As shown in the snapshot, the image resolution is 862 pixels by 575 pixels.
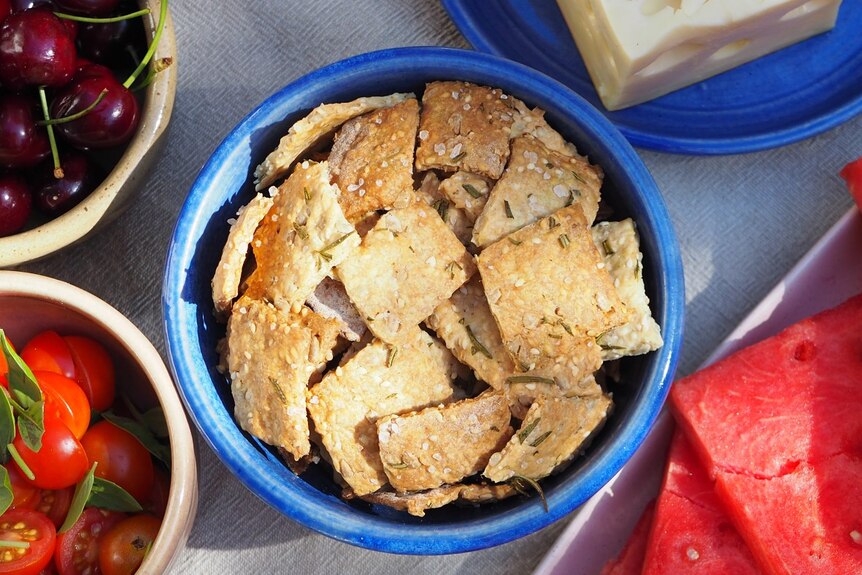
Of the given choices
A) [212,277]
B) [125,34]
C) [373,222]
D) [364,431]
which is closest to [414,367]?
[364,431]

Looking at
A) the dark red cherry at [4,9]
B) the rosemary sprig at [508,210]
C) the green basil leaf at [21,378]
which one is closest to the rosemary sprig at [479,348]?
the rosemary sprig at [508,210]

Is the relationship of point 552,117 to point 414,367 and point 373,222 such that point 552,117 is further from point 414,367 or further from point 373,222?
point 414,367

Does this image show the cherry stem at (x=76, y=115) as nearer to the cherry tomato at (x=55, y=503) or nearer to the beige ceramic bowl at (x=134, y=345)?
the beige ceramic bowl at (x=134, y=345)

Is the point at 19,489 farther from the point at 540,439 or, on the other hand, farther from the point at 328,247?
the point at 540,439

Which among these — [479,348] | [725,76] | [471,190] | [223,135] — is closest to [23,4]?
[223,135]

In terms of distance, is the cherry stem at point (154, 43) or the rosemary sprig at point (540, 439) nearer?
the rosemary sprig at point (540, 439)

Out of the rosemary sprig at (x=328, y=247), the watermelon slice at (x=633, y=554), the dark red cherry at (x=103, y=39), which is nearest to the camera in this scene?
the rosemary sprig at (x=328, y=247)

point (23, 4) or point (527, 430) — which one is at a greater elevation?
point (23, 4)
